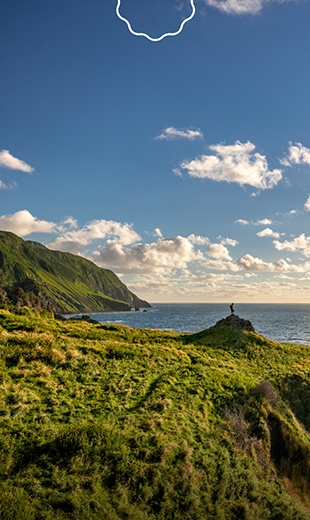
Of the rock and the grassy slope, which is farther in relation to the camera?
the rock

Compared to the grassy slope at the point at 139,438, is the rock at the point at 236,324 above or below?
above

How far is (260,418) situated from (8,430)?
1692 cm

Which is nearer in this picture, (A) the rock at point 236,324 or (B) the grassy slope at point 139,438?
(B) the grassy slope at point 139,438

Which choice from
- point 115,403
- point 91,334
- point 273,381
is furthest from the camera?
point 91,334

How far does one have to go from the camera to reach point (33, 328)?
103 ft

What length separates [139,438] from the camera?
593 inches

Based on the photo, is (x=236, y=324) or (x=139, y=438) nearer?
(x=139, y=438)

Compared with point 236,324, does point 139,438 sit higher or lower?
lower

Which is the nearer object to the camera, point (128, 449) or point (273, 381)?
point (128, 449)

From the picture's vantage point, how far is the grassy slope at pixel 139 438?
11506 mm

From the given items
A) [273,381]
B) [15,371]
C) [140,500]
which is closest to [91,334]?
[15,371]

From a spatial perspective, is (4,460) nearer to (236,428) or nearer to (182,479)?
(182,479)

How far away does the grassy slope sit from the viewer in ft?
37.8

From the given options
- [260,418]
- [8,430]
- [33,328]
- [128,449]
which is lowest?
[260,418]
